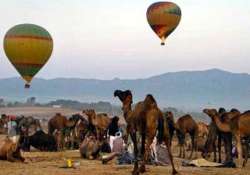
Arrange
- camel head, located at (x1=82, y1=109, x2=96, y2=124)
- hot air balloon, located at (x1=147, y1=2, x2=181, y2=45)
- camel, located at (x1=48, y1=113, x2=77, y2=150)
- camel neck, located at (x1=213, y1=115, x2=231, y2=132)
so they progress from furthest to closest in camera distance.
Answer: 1. hot air balloon, located at (x1=147, y1=2, x2=181, y2=45)
2. camel, located at (x1=48, y1=113, x2=77, y2=150)
3. camel head, located at (x1=82, y1=109, x2=96, y2=124)
4. camel neck, located at (x1=213, y1=115, x2=231, y2=132)

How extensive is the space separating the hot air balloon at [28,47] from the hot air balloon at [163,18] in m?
6.92

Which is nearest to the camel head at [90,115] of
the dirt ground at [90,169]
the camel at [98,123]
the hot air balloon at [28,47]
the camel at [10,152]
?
the camel at [98,123]

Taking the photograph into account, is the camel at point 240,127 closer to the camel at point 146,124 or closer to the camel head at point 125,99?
the camel at point 146,124

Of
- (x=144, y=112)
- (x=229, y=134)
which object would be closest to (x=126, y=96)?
(x=144, y=112)

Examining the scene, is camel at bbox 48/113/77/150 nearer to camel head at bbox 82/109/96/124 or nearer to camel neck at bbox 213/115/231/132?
camel head at bbox 82/109/96/124

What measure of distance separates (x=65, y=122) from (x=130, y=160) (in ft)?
37.8

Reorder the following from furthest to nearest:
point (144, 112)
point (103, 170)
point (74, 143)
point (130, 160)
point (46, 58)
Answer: point (46, 58) → point (74, 143) → point (130, 160) → point (103, 170) → point (144, 112)

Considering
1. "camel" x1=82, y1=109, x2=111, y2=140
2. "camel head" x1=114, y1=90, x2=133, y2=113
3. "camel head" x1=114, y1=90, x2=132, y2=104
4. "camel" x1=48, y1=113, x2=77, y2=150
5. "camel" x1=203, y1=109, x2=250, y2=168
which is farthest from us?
"camel" x1=48, y1=113, x2=77, y2=150

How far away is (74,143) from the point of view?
2900 cm

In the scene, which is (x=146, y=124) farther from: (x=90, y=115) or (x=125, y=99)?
(x=90, y=115)

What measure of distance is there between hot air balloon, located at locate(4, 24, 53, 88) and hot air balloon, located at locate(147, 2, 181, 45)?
6924mm

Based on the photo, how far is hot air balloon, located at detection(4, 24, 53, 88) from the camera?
1539 inches

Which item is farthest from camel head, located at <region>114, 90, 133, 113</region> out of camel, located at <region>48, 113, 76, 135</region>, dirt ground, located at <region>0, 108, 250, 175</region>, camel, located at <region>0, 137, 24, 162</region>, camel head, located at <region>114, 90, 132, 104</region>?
camel, located at <region>48, 113, 76, 135</region>

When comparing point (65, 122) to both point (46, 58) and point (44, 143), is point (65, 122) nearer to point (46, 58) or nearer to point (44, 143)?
point (44, 143)
